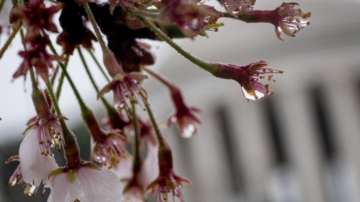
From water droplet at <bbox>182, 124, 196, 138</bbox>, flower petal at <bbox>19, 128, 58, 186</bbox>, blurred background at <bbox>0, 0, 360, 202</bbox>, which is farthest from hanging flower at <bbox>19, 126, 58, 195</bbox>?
blurred background at <bbox>0, 0, 360, 202</bbox>

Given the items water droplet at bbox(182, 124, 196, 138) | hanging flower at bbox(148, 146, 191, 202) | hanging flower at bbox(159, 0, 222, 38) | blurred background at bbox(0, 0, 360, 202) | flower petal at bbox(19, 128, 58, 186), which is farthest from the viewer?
blurred background at bbox(0, 0, 360, 202)

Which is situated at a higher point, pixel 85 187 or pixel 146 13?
pixel 146 13

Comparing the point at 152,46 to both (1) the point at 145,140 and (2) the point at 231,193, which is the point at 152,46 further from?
(2) the point at 231,193

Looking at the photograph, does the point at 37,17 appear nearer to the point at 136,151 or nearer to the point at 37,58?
the point at 37,58

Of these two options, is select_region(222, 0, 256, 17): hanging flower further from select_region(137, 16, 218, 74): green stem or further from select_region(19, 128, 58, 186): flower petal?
select_region(19, 128, 58, 186): flower petal

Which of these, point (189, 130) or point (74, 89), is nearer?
point (74, 89)

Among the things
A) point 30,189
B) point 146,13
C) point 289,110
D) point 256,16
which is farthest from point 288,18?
point 289,110

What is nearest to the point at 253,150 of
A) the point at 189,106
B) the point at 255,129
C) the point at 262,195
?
the point at 255,129
